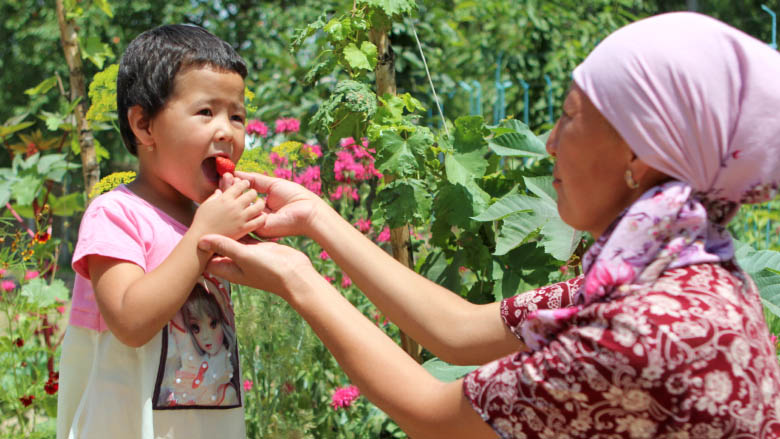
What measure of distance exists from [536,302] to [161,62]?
92 centimetres

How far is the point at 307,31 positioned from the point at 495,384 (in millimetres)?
1350

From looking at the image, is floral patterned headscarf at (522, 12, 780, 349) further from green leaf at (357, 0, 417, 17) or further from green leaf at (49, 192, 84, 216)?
green leaf at (49, 192, 84, 216)

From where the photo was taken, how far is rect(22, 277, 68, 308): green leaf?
9.39 feet

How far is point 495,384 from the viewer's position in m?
1.09

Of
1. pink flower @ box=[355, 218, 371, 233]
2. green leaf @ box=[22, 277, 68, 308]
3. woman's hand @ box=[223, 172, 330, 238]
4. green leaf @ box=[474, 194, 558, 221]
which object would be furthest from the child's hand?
green leaf @ box=[22, 277, 68, 308]

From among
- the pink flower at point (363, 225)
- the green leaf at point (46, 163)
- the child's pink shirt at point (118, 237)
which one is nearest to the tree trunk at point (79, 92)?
the green leaf at point (46, 163)

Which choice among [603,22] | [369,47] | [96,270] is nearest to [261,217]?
[96,270]

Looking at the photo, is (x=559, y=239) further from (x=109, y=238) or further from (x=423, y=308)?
(x=109, y=238)

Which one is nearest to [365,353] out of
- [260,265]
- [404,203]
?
[260,265]

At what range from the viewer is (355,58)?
2.03 meters

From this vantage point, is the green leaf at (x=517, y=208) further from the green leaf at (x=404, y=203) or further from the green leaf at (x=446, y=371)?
the green leaf at (x=446, y=371)

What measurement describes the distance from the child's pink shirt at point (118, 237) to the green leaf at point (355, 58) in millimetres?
711

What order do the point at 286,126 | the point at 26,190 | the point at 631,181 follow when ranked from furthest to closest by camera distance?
the point at 26,190 < the point at 286,126 < the point at 631,181

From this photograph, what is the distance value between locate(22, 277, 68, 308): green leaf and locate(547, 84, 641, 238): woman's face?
239 centimetres
